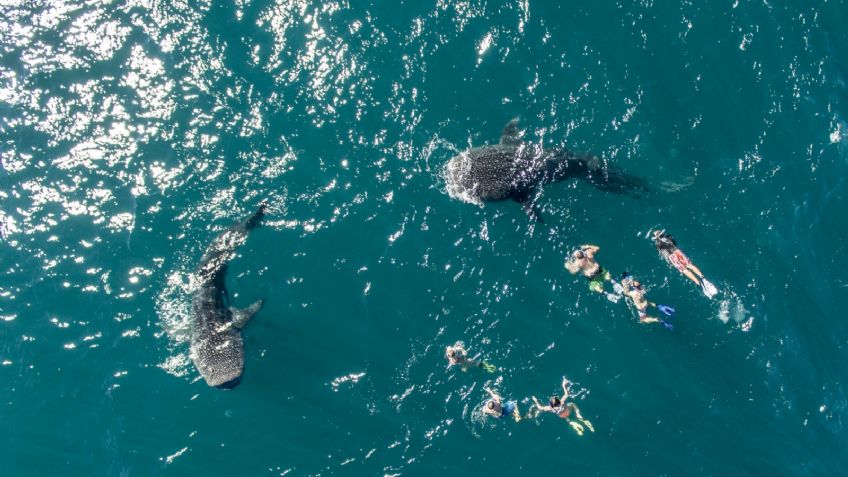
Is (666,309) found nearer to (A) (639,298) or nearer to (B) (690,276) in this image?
(A) (639,298)

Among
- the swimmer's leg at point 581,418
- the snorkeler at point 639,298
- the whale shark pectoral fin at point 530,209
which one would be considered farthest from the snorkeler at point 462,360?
the snorkeler at point 639,298

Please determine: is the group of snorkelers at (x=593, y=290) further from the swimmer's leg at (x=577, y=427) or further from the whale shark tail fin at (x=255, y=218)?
the whale shark tail fin at (x=255, y=218)

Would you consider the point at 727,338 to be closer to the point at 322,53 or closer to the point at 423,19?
the point at 423,19

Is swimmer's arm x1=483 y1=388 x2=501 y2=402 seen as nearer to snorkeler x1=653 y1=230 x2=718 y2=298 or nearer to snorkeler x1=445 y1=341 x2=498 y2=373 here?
snorkeler x1=445 y1=341 x2=498 y2=373

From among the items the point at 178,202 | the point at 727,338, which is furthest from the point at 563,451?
the point at 178,202

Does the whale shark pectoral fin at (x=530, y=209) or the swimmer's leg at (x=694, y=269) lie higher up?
the whale shark pectoral fin at (x=530, y=209)

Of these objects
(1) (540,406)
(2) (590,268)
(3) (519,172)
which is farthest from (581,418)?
(3) (519,172)

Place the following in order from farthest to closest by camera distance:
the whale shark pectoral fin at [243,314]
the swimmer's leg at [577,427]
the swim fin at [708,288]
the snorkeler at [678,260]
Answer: the swimmer's leg at [577,427] → the swim fin at [708,288] → the snorkeler at [678,260] → the whale shark pectoral fin at [243,314]
